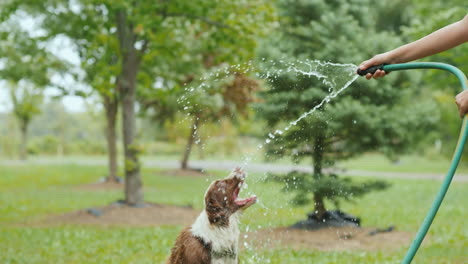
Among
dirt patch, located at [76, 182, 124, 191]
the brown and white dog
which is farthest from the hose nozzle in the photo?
dirt patch, located at [76, 182, 124, 191]

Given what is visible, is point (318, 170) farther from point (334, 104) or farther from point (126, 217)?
point (126, 217)

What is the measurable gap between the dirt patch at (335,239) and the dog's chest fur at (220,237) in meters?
2.97

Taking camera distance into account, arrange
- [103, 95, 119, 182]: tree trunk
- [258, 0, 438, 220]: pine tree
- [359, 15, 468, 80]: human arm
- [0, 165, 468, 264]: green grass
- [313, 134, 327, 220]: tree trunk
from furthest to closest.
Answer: [103, 95, 119, 182]: tree trunk → [313, 134, 327, 220]: tree trunk → [258, 0, 438, 220]: pine tree → [0, 165, 468, 264]: green grass → [359, 15, 468, 80]: human arm

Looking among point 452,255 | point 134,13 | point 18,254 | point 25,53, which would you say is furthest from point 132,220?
point 25,53

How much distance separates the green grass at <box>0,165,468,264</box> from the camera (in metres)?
6.79

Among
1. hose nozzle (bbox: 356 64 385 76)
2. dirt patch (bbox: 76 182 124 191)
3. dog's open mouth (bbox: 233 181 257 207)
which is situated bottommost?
dirt patch (bbox: 76 182 124 191)

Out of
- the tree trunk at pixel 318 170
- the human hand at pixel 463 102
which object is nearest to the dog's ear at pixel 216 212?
the human hand at pixel 463 102

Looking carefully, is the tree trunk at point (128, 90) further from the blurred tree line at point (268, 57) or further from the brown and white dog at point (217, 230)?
the brown and white dog at point (217, 230)

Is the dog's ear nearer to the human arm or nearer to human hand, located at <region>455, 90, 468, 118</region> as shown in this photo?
the human arm

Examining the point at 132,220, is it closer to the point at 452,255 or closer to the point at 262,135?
the point at 262,135

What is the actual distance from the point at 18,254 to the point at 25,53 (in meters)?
9.56

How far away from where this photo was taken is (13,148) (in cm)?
4616

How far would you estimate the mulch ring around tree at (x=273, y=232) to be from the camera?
766cm

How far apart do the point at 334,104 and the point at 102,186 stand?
507 inches
